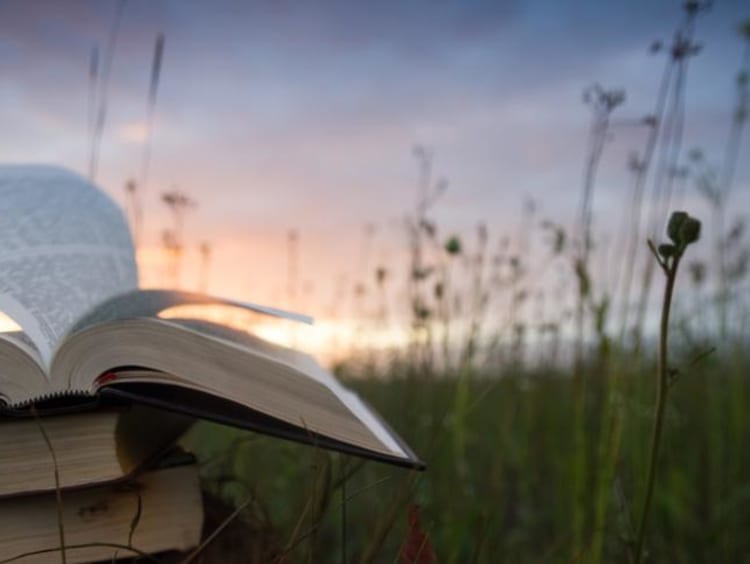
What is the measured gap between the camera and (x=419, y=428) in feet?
8.06

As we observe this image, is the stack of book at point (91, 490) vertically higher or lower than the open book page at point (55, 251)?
lower

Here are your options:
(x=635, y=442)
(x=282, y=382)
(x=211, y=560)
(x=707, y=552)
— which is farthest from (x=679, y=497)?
(x=282, y=382)

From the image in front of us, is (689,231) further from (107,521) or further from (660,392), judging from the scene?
(107,521)

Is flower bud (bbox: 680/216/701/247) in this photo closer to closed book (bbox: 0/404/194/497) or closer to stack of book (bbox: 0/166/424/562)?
stack of book (bbox: 0/166/424/562)

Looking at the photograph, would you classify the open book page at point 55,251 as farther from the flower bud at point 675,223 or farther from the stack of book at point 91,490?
the flower bud at point 675,223

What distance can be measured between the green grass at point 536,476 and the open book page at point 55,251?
62 centimetres

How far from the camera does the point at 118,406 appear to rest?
96 centimetres

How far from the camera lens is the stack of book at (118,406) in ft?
2.92

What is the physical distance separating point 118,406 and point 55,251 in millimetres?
284

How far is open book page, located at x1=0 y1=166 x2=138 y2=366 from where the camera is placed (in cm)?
98

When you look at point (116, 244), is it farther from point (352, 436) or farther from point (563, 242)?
point (563, 242)

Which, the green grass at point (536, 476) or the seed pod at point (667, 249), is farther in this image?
the green grass at point (536, 476)

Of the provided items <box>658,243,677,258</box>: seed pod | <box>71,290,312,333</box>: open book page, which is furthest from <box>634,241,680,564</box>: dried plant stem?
<box>71,290,312,333</box>: open book page

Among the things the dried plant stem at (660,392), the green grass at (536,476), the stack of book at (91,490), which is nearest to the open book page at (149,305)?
the stack of book at (91,490)
